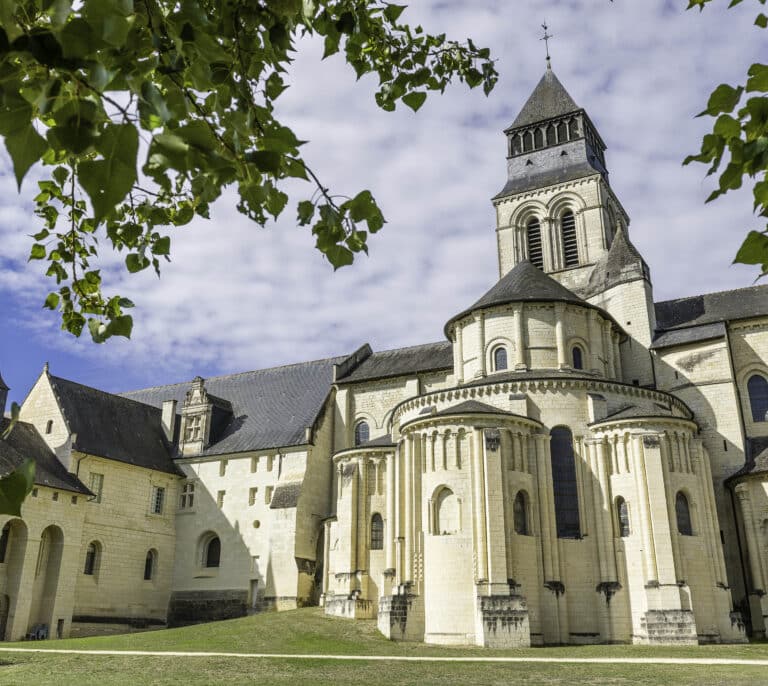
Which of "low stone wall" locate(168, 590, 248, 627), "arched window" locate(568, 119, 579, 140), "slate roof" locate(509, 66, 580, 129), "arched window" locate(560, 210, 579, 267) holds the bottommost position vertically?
"low stone wall" locate(168, 590, 248, 627)

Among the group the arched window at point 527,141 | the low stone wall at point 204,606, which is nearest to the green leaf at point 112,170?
the low stone wall at point 204,606

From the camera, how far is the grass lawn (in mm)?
15312

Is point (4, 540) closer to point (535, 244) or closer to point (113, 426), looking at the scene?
point (113, 426)

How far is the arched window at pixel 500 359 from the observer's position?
1280 inches

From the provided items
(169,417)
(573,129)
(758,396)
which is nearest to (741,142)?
(758,396)

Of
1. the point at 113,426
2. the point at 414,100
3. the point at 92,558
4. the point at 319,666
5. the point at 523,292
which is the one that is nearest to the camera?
the point at 414,100

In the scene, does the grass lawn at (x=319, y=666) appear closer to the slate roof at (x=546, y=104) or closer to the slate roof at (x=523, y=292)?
the slate roof at (x=523, y=292)

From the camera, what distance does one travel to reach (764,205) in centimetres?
366

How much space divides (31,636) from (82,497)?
6.24 m

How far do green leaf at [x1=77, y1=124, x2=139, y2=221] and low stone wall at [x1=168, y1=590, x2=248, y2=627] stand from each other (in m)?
37.2

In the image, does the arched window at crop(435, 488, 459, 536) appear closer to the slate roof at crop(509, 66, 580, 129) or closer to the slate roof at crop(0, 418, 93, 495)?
the slate roof at crop(0, 418, 93, 495)

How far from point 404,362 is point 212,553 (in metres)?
14.5

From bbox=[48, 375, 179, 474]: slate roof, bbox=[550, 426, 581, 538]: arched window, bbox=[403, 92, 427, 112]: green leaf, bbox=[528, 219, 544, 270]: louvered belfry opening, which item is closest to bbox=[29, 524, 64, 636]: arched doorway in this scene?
bbox=[48, 375, 179, 474]: slate roof

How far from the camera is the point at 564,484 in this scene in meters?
28.4
